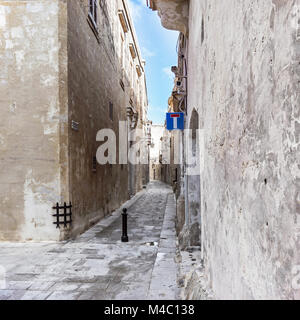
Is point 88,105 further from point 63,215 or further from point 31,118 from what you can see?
point 63,215

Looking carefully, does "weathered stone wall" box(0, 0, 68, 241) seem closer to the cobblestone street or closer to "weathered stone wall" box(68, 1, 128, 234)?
"weathered stone wall" box(68, 1, 128, 234)

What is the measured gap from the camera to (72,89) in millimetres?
6809

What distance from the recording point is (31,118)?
6480 millimetres

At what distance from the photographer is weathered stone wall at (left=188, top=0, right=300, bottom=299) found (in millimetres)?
1154

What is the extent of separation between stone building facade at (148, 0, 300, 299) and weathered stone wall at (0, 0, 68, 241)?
473cm

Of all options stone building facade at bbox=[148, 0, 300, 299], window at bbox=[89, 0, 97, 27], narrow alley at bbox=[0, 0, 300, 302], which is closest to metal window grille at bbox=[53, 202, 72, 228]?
narrow alley at bbox=[0, 0, 300, 302]

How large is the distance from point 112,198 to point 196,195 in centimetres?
645

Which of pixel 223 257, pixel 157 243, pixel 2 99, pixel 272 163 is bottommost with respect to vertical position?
pixel 157 243

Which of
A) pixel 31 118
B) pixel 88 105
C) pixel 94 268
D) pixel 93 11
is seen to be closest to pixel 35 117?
pixel 31 118

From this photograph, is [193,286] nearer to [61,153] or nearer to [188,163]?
[188,163]

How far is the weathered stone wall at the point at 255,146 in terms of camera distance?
1.15 m

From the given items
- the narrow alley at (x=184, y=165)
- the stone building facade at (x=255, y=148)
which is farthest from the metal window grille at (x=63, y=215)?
the stone building facade at (x=255, y=148)
